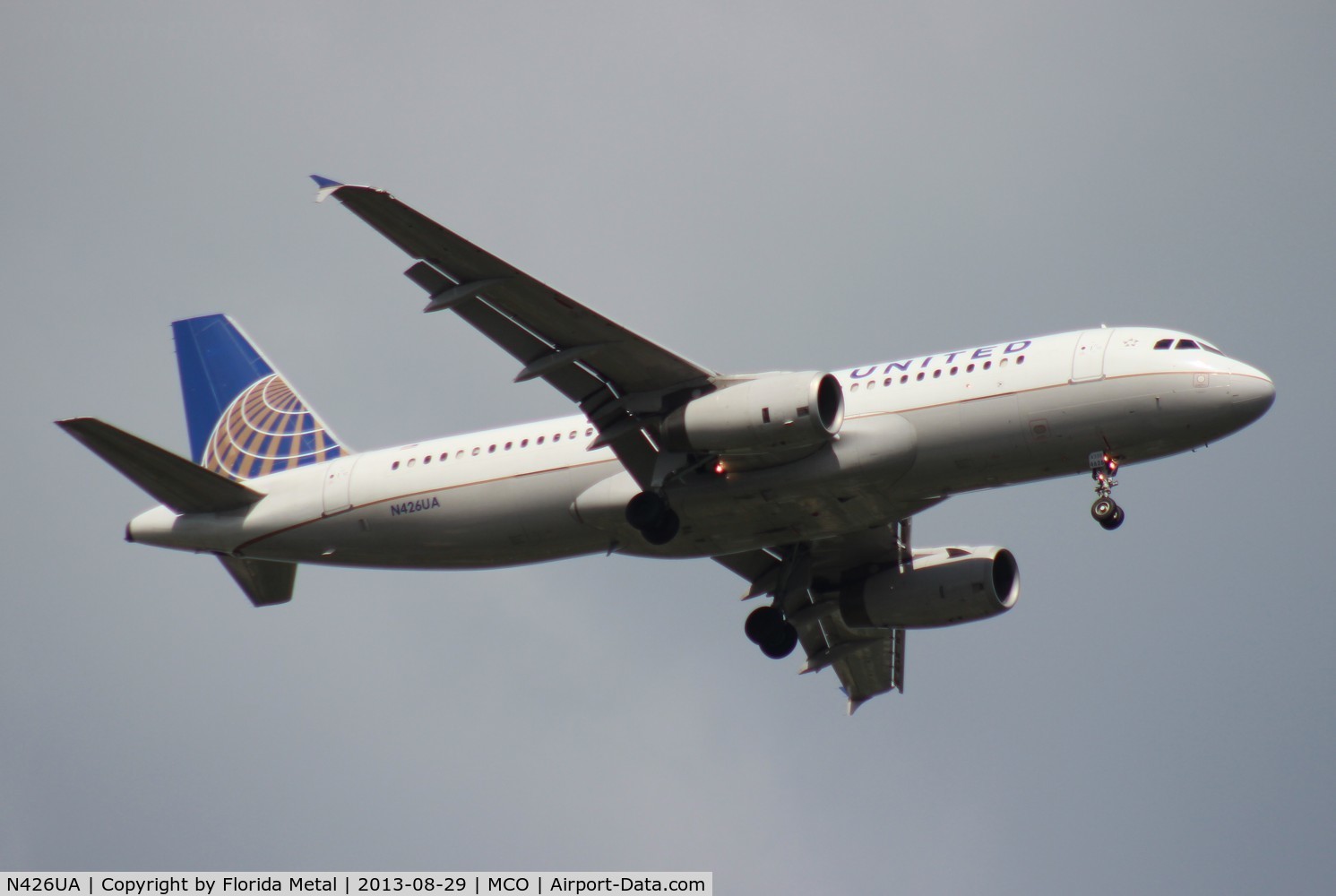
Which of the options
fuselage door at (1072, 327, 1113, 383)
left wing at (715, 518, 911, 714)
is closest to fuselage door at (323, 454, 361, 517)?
left wing at (715, 518, 911, 714)

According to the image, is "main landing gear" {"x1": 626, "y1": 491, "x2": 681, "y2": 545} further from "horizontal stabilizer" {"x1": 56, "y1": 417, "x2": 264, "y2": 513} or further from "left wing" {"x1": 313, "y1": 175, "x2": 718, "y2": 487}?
"horizontal stabilizer" {"x1": 56, "y1": 417, "x2": 264, "y2": 513}

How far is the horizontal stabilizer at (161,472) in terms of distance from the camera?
112ft

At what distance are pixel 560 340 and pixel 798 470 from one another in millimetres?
5269

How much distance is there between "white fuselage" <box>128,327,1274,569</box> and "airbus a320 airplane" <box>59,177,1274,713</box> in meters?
0.05

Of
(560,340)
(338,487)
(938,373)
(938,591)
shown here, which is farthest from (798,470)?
(338,487)

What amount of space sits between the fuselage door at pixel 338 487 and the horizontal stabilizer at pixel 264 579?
98.5 inches

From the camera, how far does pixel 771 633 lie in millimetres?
39219

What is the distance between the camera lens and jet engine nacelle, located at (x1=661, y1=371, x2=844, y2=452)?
106 feet

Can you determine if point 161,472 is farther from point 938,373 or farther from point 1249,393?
point 1249,393

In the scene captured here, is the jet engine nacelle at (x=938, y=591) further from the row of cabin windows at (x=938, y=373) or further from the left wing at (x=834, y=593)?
the row of cabin windows at (x=938, y=373)

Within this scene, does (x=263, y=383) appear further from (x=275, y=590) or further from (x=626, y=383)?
(x=626, y=383)

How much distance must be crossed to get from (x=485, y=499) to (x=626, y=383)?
4038 mm

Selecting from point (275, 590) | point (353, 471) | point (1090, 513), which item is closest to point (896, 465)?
point (1090, 513)

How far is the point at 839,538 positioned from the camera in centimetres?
3956
